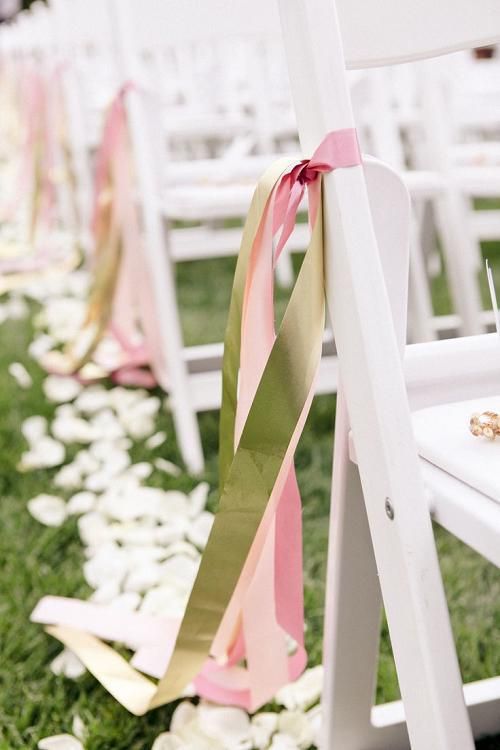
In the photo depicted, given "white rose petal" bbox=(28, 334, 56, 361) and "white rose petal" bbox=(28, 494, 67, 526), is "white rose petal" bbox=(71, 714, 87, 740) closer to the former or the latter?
"white rose petal" bbox=(28, 494, 67, 526)

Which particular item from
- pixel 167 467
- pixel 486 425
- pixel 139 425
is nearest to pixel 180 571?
pixel 167 467

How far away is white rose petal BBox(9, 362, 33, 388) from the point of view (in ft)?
7.71

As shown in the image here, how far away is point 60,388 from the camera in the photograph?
227 cm

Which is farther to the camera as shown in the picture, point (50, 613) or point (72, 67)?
point (72, 67)

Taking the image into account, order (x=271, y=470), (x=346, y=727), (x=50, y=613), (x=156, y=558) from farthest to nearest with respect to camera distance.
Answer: (x=156, y=558) < (x=50, y=613) < (x=346, y=727) < (x=271, y=470)

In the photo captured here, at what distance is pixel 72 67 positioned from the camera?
2896mm

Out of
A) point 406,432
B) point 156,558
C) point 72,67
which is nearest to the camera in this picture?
point 406,432

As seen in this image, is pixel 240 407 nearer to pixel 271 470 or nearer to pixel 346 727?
pixel 271 470

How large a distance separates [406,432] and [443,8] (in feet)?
1.29

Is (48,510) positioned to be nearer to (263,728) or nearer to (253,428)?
(263,728)

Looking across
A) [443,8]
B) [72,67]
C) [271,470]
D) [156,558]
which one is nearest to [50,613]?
[156,558]

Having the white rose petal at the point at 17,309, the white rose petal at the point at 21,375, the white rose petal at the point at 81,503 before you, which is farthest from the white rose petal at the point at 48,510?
the white rose petal at the point at 17,309

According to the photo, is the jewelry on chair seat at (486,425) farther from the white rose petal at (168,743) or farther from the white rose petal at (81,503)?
the white rose petal at (81,503)

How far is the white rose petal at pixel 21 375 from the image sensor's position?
235 cm
